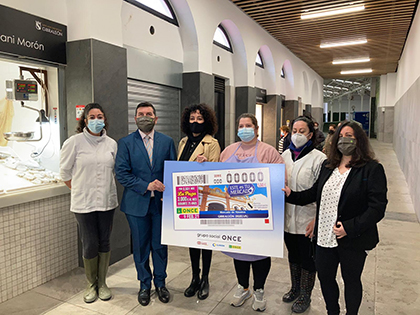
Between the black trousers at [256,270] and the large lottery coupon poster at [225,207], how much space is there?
25cm

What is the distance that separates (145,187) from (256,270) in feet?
3.65

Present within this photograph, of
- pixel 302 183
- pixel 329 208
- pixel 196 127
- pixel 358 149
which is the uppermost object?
pixel 196 127

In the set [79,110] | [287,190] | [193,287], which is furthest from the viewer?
[79,110]

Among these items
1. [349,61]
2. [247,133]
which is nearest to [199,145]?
[247,133]

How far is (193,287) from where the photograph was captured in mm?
2920

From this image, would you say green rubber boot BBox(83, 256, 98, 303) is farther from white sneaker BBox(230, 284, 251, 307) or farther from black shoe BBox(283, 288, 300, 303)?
black shoe BBox(283, 288, 300, 303)

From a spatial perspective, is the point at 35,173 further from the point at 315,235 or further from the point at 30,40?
the point at 315,235

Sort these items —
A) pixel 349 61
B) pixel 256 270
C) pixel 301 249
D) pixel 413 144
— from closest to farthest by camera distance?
pixel 301 249 → pixel 256 270 → pixel 413 144 → pixel 349 61

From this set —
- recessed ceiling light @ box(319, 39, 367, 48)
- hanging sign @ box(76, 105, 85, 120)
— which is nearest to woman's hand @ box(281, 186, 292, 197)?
hanging sign @ box(76, 105, 85, 120)

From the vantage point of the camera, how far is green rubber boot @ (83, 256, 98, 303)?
111 inches

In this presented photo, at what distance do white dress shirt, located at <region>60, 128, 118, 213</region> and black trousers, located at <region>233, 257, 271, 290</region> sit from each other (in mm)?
1223

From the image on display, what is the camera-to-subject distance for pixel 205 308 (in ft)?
8.92

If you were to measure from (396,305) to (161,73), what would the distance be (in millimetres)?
3906

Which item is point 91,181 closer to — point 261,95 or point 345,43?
point 261,95
